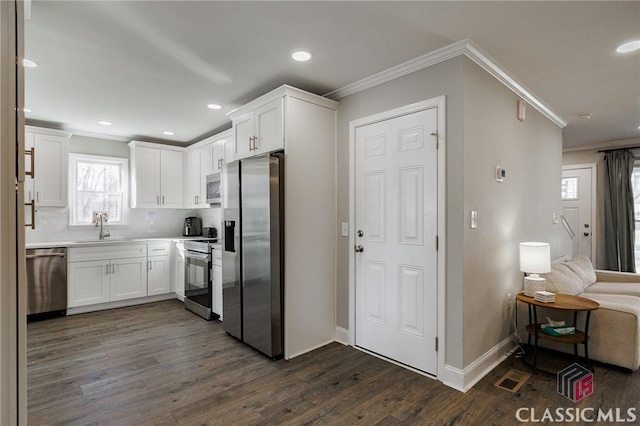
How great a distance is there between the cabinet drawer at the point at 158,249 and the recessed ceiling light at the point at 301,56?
146 inches

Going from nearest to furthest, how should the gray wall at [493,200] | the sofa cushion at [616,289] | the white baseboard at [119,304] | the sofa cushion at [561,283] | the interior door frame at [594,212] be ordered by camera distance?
the gray wall at [493,200] < the sofa cushion at [561,283] < the sofa cushion at [616,289] < the white baseboard at [119,304] < the interior door frame at [594,212]

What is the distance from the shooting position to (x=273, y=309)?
2951 millimetres

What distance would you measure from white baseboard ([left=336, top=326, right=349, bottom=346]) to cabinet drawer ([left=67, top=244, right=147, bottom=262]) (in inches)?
126

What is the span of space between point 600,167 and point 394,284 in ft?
17.4

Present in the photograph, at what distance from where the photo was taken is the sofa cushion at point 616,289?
11.6ft

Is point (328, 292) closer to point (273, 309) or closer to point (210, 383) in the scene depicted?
point (273, 309)

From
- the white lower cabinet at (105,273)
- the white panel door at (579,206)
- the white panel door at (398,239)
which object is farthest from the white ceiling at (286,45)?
the white panel door at (579,206)

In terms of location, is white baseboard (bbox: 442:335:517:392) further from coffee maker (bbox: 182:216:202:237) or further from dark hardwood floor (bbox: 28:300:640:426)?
coffee maker (bbox: 182:216:202:237)

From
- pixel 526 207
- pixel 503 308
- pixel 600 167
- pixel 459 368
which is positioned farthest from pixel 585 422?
pixel 600 167

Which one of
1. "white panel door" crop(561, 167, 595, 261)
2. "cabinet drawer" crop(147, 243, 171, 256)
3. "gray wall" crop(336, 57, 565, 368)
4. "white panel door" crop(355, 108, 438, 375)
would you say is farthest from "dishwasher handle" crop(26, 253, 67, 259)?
"white panel door" crop(561, 167, 595, 261)

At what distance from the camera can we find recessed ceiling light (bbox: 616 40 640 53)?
2385 millimetres

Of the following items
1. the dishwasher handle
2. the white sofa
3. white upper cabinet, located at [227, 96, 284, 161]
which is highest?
white upper cabinet, located at [227, 96, 284, 161]

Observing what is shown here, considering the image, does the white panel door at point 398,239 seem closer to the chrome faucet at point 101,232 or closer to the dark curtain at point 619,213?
the chrome faucet at point 101,232

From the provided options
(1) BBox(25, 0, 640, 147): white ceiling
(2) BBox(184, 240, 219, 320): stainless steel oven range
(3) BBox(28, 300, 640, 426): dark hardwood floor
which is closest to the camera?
(1) BBox(25, 0, 640, 147): white ceiling
